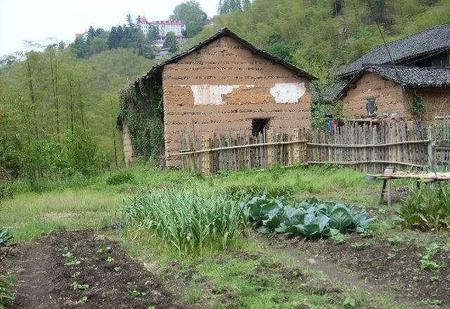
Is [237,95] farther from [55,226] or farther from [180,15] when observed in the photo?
[180,15]

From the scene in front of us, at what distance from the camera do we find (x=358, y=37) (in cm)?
4403

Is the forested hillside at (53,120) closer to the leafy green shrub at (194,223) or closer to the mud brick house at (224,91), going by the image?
the mud brick house at (224,91)

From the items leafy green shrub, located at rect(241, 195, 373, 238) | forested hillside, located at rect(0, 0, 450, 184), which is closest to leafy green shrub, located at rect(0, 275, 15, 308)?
leafy green shrub, located at rect(241, 195, 373, 238)

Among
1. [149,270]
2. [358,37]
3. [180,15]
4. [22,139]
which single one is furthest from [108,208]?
[180,15]

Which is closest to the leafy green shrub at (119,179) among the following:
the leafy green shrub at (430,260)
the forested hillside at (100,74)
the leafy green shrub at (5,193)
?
the forested hillside at (100,74)

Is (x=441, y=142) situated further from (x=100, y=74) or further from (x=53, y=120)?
(x=100, y=74)

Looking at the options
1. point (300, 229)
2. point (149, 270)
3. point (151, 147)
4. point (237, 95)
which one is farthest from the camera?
point (151, 147)

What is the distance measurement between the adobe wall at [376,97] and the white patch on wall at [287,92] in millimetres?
5619

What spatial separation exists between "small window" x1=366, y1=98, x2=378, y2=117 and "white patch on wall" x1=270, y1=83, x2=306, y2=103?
687cm

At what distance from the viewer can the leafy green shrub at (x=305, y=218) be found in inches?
282

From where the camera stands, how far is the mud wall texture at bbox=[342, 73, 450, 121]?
22.3 meters

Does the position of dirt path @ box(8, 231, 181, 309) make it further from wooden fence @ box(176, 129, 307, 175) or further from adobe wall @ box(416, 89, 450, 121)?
adobe wall @ box(416, 89, 450, 121)

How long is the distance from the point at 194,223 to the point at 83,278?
1.53 m

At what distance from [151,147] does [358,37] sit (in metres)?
29.8
